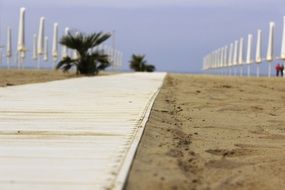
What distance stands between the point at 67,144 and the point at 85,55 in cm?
1884

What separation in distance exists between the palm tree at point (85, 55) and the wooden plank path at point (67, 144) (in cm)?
1579

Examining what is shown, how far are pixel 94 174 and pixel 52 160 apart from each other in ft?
1.61

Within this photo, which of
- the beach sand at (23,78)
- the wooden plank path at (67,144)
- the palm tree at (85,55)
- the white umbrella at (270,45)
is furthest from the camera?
the white umbrella at (270,45)

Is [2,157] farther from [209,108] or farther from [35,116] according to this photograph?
[209,108]

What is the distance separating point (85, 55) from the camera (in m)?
22.7

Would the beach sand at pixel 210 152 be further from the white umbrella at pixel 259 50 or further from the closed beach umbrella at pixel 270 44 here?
the white umbrella at pixel 259 50

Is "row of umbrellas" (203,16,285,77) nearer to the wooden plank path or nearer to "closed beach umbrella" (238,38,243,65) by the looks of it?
"closed beach umbrella" (238,38,243,65)

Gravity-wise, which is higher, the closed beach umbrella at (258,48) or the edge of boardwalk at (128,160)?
the closed beach umbrella at (258,48)

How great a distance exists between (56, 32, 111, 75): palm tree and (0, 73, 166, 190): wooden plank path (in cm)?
1579

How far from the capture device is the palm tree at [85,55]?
2259 centimetres

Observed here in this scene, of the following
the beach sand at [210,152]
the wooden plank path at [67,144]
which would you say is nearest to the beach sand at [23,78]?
the wooden plank path at [67,144]

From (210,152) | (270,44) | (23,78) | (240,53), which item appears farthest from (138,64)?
(210,152)

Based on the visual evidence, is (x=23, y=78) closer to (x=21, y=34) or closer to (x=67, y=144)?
(x=21, y=34)

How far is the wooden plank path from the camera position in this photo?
3.02m
